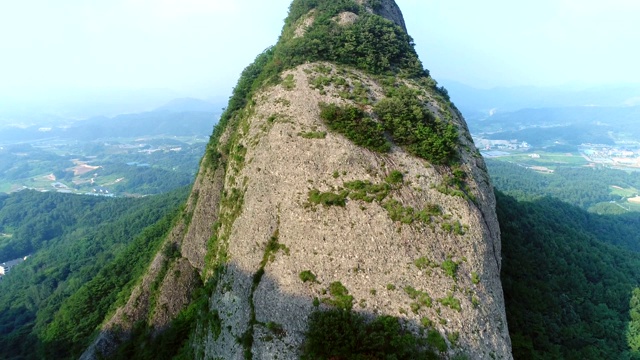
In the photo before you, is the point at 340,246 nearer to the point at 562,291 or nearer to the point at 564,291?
the point at 562,291

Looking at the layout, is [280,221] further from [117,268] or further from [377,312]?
[117,268]

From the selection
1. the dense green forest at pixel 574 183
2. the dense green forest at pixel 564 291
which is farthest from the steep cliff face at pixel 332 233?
the dense green forest at pixel 574 183

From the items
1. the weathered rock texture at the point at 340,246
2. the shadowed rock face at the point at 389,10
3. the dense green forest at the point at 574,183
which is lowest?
the dense green forest at the point at 574,183

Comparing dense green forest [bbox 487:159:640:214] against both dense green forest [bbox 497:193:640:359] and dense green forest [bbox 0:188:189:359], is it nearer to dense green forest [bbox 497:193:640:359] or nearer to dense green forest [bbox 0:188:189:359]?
dense green forest [bbox 497:193:640:359]

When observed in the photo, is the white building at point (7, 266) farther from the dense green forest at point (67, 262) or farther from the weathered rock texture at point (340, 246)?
the weathered rock texture at point (340, 246)

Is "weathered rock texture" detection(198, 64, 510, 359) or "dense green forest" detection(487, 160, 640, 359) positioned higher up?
"weathered rock texture" detection(198, 64, 510, 359)

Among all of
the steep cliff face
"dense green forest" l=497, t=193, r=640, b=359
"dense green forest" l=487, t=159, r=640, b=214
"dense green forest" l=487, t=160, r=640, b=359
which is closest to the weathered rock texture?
the steep cliff face

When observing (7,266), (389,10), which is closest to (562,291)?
(389,10)
